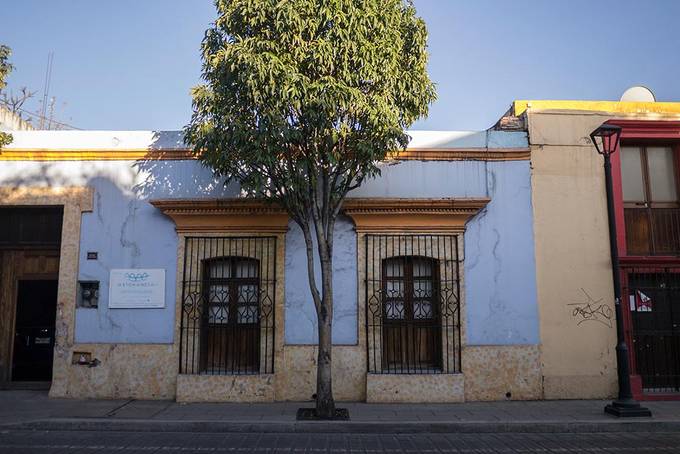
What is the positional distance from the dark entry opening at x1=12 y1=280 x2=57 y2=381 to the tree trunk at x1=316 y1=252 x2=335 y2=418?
5.66 metres

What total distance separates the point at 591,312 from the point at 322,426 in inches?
215

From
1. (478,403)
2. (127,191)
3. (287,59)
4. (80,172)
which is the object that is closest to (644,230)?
(478,403)

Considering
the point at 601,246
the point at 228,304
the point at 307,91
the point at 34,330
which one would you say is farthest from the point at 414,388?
the point at 34,330

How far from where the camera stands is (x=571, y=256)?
34.2 ft

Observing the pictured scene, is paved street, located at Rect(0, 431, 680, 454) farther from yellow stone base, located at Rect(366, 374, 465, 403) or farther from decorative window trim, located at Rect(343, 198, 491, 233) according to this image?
decorative window trim, located at Rect(343, 198, 491, 233)

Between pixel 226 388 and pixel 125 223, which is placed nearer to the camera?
pixel 226 388

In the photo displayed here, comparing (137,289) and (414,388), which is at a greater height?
(137,289)

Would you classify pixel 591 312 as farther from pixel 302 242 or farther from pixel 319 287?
pixel 302 242

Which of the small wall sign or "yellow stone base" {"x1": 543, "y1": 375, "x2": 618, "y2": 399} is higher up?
the small wall sign

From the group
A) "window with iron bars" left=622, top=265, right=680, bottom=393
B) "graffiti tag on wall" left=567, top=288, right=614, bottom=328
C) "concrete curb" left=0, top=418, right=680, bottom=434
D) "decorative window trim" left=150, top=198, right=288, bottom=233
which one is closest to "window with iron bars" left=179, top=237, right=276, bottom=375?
"decorative window trim" left=150, top=198, right=288, bottom=233

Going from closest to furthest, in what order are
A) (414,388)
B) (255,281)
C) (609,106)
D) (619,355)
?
(619,355), (414,388), (255,281), (609,106)

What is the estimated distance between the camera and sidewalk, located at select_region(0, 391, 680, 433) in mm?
8094

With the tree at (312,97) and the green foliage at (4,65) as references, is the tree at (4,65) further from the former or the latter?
the tree at (312,97)

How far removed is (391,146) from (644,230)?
18.3 ft
